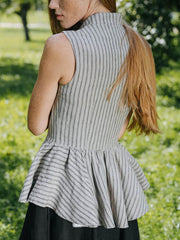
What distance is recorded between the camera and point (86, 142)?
1.66 meters

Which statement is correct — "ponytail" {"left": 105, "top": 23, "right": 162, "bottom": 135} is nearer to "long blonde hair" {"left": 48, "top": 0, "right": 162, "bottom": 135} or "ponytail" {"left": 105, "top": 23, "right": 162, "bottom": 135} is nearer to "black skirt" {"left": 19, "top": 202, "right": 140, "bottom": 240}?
"long blonde hair" {"left": 48, "top": 0, "right": 162, "bottom": 135}

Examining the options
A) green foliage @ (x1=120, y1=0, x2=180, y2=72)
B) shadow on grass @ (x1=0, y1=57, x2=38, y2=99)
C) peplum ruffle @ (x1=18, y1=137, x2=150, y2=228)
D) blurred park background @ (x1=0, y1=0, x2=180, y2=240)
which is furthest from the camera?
shadow on grass @ (x1=0, y1=57, x2=38, y2=99)

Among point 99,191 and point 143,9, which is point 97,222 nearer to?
point 99,191

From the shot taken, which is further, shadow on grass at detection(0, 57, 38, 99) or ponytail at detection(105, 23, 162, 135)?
shadow on grass at detection(0, 57, 38, 99)

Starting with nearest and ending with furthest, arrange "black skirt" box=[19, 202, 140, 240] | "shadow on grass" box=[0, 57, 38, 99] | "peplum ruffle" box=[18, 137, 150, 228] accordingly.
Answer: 1. "peplum ruffle" box=[18, 137, 150, 228]
2. "black skirt" box=[19, 202, 140, 240]
3. "shadow on grass" box=[0, 57, 38, 99]

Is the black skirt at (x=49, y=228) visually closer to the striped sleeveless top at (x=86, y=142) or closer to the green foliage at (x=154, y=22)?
the striped sleeveless top at (x=86, y=142)

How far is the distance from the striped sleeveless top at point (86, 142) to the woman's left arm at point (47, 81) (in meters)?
0.04

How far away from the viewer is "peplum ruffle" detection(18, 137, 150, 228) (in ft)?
5.23

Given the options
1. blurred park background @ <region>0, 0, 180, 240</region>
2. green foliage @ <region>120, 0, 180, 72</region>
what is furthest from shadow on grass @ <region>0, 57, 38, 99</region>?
green foliage @ <region>120, 0, 180, 72</region>

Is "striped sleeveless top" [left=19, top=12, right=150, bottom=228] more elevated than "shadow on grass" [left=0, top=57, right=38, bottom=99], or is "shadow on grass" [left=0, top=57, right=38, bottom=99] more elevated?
"striped sleeveless top" [left=19, top=12, right=150, bottom=228]

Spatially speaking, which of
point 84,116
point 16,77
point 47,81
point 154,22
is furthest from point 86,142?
point 16,77

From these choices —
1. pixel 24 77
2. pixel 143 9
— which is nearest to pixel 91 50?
pixel 143 9

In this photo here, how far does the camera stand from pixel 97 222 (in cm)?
163

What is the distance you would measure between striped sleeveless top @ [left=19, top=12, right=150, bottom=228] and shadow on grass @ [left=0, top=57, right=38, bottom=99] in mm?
5074
